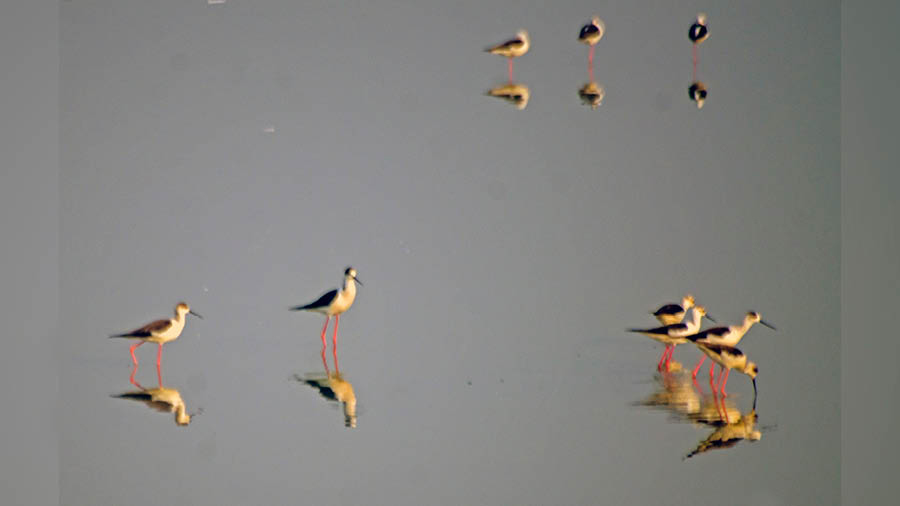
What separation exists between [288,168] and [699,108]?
4.67 ft

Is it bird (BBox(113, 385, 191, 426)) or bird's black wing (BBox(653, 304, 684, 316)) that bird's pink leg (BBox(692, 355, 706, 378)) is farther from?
bird (BBox(113, 385, 191, 426))

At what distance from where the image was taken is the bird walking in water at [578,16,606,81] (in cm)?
311

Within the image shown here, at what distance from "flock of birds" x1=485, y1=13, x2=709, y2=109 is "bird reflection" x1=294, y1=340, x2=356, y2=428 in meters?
1.07

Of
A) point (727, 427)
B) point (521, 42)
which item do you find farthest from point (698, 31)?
point (727, 427)

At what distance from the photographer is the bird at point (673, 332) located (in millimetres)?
3070

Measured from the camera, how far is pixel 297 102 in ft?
10.2

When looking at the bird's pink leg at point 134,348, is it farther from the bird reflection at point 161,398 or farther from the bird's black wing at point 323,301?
the bird's black wing at point 323,301

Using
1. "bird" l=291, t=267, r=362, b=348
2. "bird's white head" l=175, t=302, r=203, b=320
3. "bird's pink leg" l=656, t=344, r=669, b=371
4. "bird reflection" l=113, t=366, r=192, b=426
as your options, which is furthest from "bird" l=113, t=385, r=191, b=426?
"bird's pink leg" l=656, t=344, r=669, b=371

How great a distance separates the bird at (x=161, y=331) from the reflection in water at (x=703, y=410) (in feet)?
5.10

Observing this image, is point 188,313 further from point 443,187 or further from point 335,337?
point 443,187

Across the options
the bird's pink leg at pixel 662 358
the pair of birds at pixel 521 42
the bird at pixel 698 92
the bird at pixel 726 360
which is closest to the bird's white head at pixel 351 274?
the pair of birds at pixel 521 42

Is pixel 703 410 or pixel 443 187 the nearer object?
pixel 703 410

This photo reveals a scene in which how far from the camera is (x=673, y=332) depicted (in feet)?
10.1

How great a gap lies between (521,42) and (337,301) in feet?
3.56
